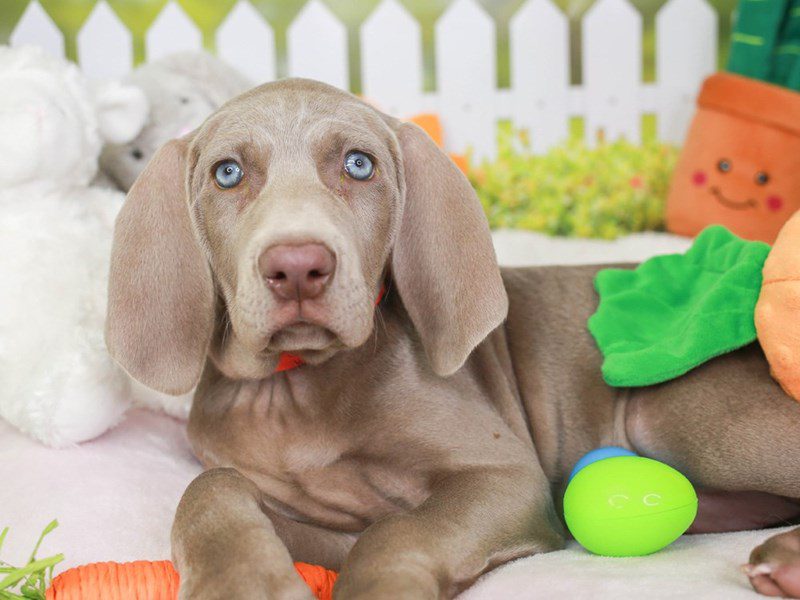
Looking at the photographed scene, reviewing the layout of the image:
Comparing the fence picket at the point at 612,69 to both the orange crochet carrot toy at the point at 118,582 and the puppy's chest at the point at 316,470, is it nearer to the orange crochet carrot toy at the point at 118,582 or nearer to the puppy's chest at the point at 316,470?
the puppy's chest at the point at 316,470

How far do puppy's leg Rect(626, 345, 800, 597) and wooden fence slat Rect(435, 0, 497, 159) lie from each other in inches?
110

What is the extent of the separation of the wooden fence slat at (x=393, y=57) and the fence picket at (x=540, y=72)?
546 millimetres

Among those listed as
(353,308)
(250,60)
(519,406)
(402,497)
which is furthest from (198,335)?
(250,60)

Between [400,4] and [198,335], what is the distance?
10.8 ft

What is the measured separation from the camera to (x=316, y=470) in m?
2.15

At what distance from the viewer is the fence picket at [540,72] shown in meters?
4.90

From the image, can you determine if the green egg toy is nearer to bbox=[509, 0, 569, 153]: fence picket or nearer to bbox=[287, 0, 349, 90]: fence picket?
bbox=[509, 0, 569, 153]: fence picket

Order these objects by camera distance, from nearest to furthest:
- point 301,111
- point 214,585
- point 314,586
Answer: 1. point 214,585
2. point 314,586
3. point 301,111

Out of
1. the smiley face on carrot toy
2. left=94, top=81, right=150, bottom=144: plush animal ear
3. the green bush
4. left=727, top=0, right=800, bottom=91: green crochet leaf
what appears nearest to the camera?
left=94, top=81, right=150, bottom=144: plush animal ear

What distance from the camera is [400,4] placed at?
4953mm

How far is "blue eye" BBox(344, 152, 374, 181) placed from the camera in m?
2.13

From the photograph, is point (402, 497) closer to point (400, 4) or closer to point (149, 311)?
point (149, 311)

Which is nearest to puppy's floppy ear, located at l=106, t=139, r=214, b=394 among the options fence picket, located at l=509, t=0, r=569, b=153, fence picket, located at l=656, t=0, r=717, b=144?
fence picket, located at l=509, t=0, r=569, b=153

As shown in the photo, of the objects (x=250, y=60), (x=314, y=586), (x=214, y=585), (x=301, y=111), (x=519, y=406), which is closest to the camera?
Result: (x=214, y=585)
